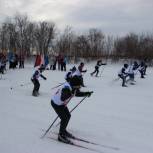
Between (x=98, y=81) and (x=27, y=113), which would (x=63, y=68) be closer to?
(x=98, y=81)

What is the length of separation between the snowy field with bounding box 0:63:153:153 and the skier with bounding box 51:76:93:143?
313 mm

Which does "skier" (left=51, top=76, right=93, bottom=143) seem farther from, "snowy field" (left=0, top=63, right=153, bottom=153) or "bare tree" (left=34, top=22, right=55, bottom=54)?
"bare tree" (left=34, top=22, right=55, bottom=54)

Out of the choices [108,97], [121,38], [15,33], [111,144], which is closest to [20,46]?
[15,33]

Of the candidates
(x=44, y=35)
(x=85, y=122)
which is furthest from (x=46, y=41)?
(x=85, y=122)

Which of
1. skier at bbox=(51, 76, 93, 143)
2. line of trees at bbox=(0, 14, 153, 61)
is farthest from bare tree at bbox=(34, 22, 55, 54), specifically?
skier at bbox=(51, 76, 93, 143)

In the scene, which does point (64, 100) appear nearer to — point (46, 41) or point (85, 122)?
point (85, 122)

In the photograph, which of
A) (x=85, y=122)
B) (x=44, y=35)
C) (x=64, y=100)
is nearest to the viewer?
(x=64, y=100)

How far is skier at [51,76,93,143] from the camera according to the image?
7793mm

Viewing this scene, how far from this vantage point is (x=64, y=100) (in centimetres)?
793

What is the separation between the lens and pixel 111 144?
812 cm

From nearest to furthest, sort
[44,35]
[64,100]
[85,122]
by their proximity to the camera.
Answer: [64,100] → [85,122] → [44,35]

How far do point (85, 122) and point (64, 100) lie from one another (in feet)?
8.86

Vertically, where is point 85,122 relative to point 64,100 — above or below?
below

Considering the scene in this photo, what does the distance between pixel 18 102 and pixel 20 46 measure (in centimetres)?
5222
